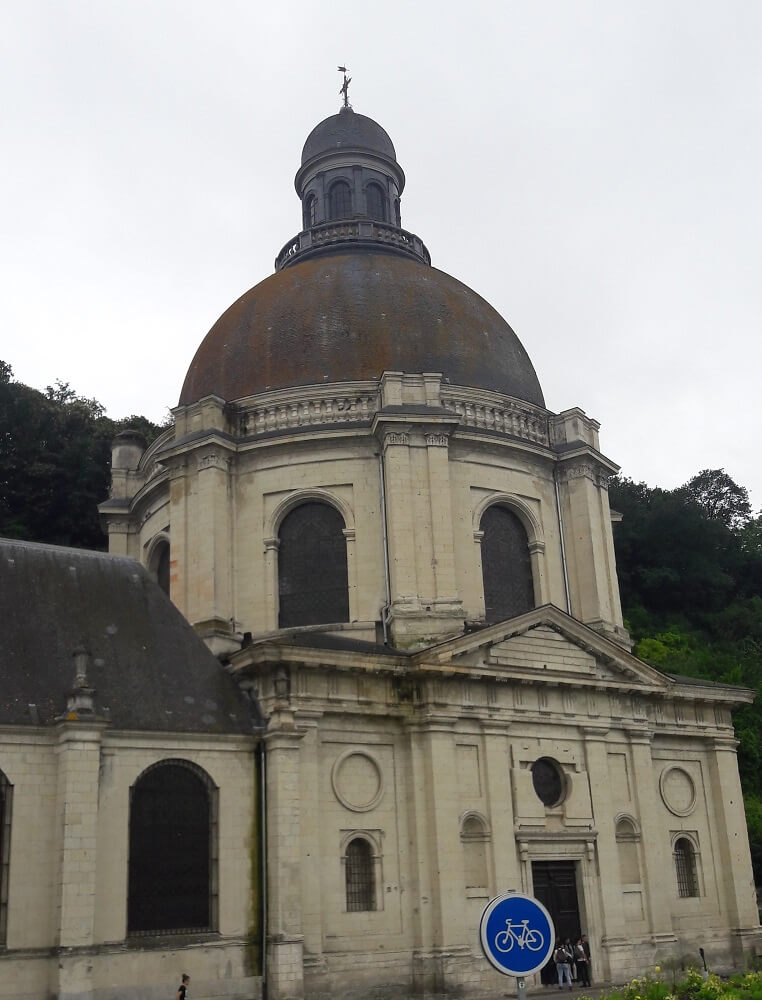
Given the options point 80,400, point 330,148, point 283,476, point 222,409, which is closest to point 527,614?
point 283,476

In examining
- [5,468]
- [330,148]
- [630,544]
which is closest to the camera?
[330,148]

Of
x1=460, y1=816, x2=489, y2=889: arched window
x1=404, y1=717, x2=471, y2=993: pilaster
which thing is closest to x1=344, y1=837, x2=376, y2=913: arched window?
x1=404, y1=717, x2=471, y2=993: pilaster

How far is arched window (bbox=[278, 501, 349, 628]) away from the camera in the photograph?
28484mm

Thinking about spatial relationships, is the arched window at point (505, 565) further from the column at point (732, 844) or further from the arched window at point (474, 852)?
the column at point (732, 844)

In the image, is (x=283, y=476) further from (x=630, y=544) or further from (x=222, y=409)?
(x=630, y=544)

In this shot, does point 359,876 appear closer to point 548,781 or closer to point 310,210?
point 548,781

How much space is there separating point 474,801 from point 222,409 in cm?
1253

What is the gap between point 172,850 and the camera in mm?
21812

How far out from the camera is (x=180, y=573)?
29062 mm

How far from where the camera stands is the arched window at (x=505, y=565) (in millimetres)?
29531

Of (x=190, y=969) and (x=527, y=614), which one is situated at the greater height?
(x=527, y=614)

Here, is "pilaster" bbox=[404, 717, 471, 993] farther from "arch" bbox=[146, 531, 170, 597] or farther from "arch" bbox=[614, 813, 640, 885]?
"arch" bbox=[146, 531, 170, 597]

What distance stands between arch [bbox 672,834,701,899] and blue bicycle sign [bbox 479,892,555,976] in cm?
2294

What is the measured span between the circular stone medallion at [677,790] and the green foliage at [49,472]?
84.9 ft
